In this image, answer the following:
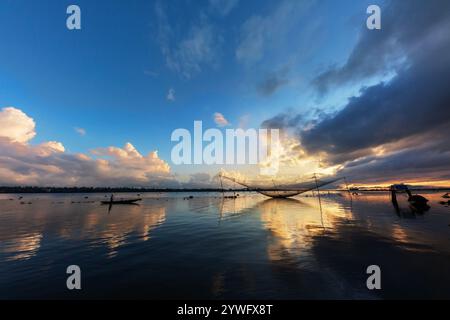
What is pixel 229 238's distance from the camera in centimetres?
1770

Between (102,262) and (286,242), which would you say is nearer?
(102,262)

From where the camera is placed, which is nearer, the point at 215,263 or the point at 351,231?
A: the point at 215,263

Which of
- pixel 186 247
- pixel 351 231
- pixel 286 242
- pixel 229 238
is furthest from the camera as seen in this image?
pixel 351 231

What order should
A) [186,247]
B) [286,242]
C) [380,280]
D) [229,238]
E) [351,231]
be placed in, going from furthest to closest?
[351,231] → [229,238] → [286,242] → [186,247] → [380,280]
